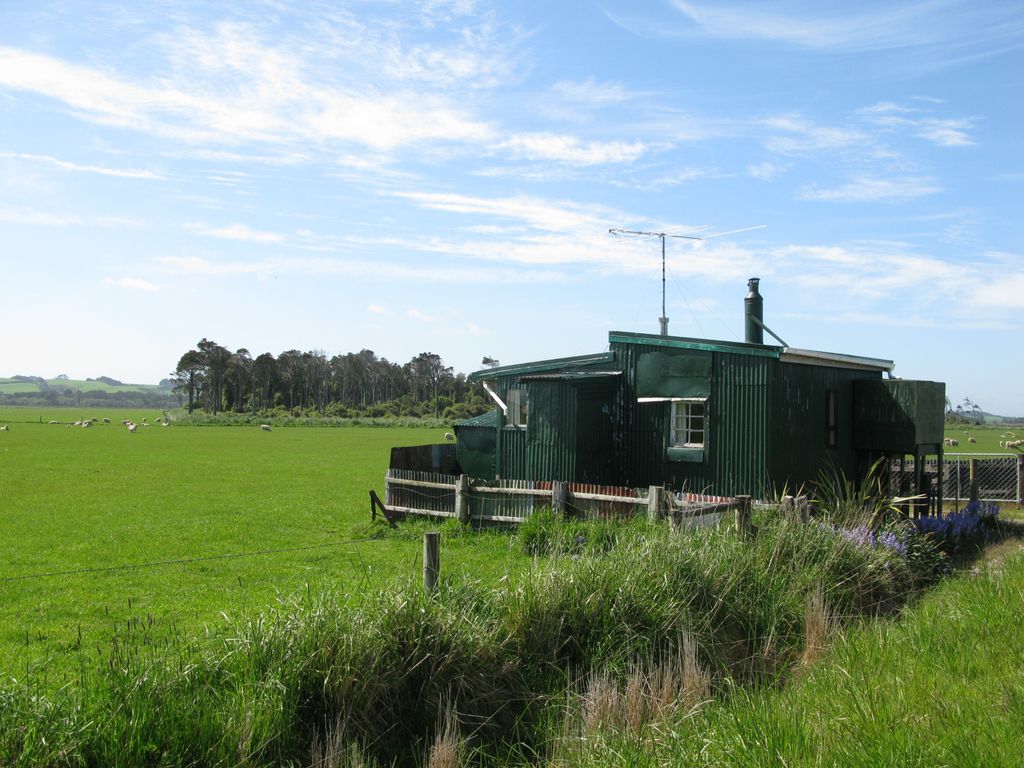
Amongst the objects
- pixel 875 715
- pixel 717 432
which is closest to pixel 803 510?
pixel 717 432

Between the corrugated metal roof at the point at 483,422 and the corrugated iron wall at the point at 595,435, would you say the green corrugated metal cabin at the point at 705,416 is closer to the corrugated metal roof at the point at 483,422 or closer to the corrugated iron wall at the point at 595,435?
the corrugated iron wall at the point at 595,435

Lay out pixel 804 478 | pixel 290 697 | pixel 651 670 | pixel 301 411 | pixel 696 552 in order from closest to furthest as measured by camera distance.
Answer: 1. pixel 290 697
2. pixel 651 670
3. pixel 696 552
4. pixel 804 478
5. pixel 301 411

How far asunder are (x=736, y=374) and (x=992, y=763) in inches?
499

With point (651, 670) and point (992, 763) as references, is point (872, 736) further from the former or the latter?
point (651, 670)

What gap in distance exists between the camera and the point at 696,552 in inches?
379

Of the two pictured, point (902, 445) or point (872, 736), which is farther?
→ point (902, 445)

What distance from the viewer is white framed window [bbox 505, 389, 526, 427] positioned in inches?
771

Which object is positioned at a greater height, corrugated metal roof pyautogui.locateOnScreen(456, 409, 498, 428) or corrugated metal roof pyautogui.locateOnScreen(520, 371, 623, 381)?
corrugated metal roof pyautogui.locateOnScreen(520, 371, 623, 381)

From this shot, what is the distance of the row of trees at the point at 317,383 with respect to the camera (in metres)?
128

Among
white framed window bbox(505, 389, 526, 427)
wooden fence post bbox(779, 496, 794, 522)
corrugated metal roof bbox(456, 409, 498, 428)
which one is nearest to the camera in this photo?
wooden fence post bbox(779, 496, 794, 522)

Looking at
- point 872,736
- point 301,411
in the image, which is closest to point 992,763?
point 872,736

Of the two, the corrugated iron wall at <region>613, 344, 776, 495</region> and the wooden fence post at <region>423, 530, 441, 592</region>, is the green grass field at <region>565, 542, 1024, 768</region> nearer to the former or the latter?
the wooden fence post at <region>423, 530, 441, 592</region>

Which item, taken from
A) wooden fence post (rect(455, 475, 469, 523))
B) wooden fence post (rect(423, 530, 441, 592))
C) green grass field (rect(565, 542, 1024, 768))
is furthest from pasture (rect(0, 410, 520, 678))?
green grass field (rect(565, 542, 1024, 768))

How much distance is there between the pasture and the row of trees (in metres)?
89.1
